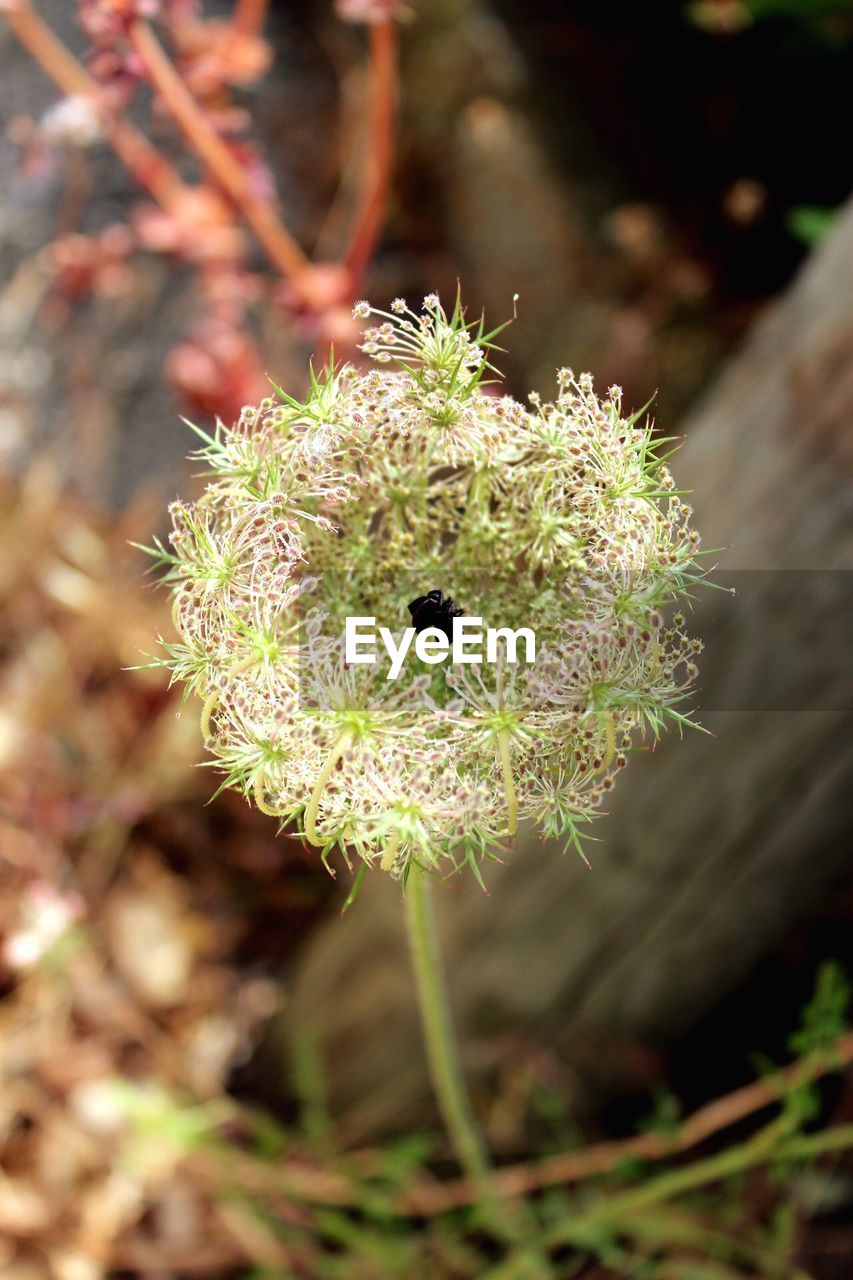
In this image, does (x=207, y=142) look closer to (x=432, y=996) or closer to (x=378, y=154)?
(x=378, y=154)

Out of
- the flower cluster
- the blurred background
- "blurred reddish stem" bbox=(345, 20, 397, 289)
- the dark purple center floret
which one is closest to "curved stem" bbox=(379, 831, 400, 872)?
the flower cluster

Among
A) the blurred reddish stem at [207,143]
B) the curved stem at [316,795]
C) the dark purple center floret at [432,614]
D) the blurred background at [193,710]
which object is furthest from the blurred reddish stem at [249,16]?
the curved stem at [316,795]

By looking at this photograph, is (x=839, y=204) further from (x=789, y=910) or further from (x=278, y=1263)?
(x=278, y=1263)

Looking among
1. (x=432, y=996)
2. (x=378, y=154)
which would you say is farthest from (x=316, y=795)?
(x=378, y=154)

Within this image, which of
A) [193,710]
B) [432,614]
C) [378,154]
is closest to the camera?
[432,614]

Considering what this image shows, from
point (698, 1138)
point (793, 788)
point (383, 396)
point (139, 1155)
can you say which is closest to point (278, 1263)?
point (139, 1155)

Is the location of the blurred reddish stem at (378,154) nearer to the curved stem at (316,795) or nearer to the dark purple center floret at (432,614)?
the dark purple center floret at (432,614)
